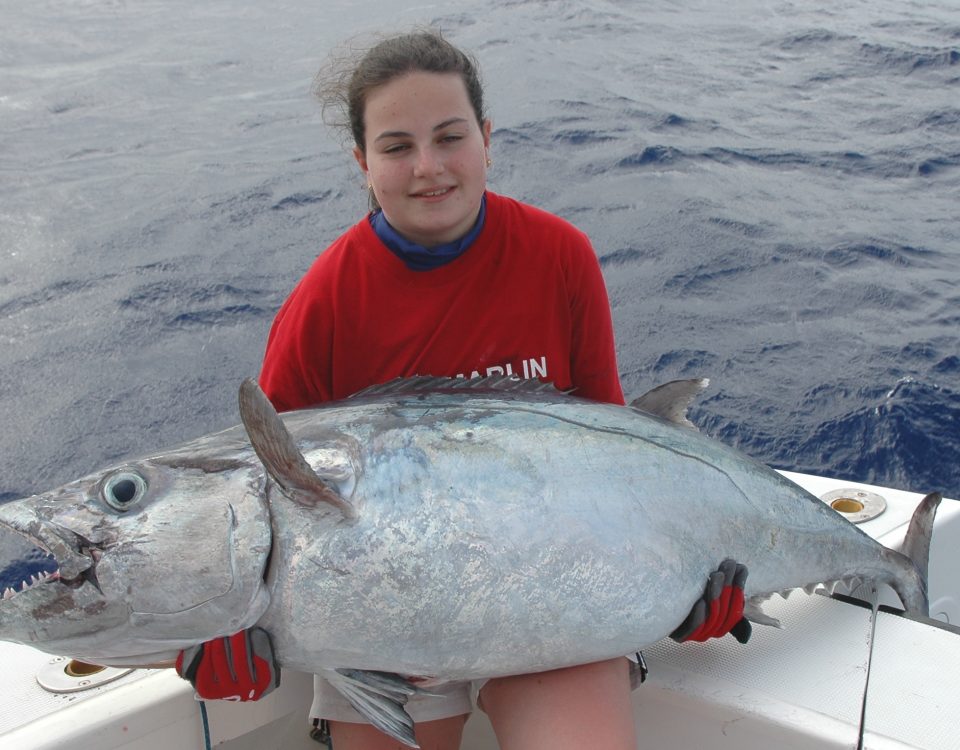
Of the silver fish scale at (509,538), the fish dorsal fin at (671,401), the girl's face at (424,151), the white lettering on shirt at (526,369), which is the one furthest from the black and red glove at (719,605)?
the girl's face at (424,151)

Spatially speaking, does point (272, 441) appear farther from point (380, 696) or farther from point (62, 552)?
point (380, 696)

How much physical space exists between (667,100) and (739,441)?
23.9ft

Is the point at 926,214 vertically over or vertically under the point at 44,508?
→ under

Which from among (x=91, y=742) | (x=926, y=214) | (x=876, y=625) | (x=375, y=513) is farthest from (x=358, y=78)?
(x=926, y=214)

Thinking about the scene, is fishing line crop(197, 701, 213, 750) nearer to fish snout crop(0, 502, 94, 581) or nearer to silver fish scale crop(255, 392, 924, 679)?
silver fish scale crop(255, 392, 924, 679)

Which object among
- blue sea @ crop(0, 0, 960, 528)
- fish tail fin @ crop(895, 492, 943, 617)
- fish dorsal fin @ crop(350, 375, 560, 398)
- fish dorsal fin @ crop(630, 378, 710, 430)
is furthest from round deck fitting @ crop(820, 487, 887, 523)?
blue sea @ crop(0, 0, 960, 528)

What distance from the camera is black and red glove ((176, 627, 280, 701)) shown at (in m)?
1.62

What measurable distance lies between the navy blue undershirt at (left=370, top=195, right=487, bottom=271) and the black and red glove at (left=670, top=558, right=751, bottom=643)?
3.63ft

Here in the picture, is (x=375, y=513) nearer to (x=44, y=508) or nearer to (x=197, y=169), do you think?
(x=44, y=508)

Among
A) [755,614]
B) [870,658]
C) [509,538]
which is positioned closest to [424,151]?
[509,538]

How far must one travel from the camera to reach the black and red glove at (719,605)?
1894mm

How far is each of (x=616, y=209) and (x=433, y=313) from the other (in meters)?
5.99

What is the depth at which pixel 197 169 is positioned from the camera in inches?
402

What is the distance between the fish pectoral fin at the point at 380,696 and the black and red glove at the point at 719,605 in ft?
2.12
